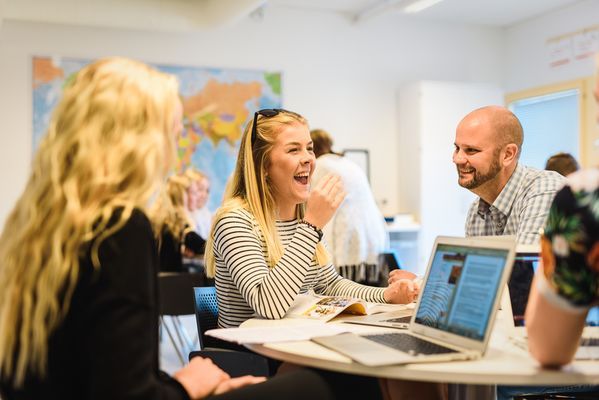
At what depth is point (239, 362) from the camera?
75.3 inches

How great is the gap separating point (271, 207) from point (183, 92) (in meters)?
4.06

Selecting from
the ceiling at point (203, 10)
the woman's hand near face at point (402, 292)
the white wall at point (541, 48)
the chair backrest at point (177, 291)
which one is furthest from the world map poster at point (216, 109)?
the woman's hand near face at point (402, 292)

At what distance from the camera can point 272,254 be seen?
2.20 metres

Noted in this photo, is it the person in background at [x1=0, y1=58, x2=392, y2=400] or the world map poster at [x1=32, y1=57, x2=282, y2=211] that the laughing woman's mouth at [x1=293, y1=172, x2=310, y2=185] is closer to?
the person in background at [x1=0, y1=58, x2=392, y2=400]

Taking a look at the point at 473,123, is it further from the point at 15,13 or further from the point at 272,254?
the point at 15,13

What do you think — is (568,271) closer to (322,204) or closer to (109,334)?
(109,334)

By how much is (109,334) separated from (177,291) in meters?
2.84

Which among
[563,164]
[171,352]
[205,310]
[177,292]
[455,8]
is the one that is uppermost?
[455,8]

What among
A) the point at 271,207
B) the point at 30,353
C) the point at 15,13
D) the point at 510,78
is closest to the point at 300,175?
the point at 271,207

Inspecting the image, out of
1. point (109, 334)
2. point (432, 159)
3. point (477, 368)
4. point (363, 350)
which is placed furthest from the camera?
point (432, 159)

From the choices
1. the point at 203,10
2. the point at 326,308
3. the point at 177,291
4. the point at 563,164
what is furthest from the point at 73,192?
the point at 203,10

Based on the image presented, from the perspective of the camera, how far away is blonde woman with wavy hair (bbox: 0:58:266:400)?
117 centimetres

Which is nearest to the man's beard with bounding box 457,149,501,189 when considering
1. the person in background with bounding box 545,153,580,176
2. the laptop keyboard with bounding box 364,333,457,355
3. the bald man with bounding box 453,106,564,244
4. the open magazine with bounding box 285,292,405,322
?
the bald man with bounding box 453,106,564,244

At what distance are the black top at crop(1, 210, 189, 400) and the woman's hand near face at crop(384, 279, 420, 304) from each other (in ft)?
3.93
